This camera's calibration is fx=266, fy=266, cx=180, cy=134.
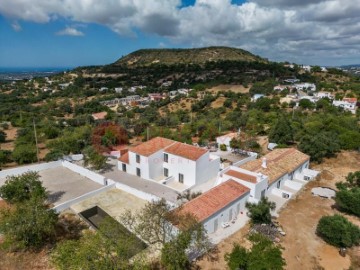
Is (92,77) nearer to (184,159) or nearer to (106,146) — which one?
(106,146)

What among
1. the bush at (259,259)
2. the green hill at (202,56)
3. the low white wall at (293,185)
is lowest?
the low white wall at (293,185)

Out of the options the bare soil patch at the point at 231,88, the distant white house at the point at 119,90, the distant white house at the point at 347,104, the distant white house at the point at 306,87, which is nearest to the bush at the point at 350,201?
the distant white house at the point at 347,104

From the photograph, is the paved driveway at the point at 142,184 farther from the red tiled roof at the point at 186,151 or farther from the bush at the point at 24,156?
the bush at the point at 24,156

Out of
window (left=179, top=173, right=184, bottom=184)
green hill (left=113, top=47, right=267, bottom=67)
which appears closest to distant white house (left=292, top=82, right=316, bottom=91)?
green hill (left=113, top=47, right=267, bottom=67)

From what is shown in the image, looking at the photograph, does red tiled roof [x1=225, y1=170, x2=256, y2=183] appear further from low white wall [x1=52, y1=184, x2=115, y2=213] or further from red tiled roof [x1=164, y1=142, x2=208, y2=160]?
low white wall [x1=52, y1=184, x2=115, y2=213]

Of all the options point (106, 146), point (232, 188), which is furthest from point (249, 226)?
point (106, 146)
